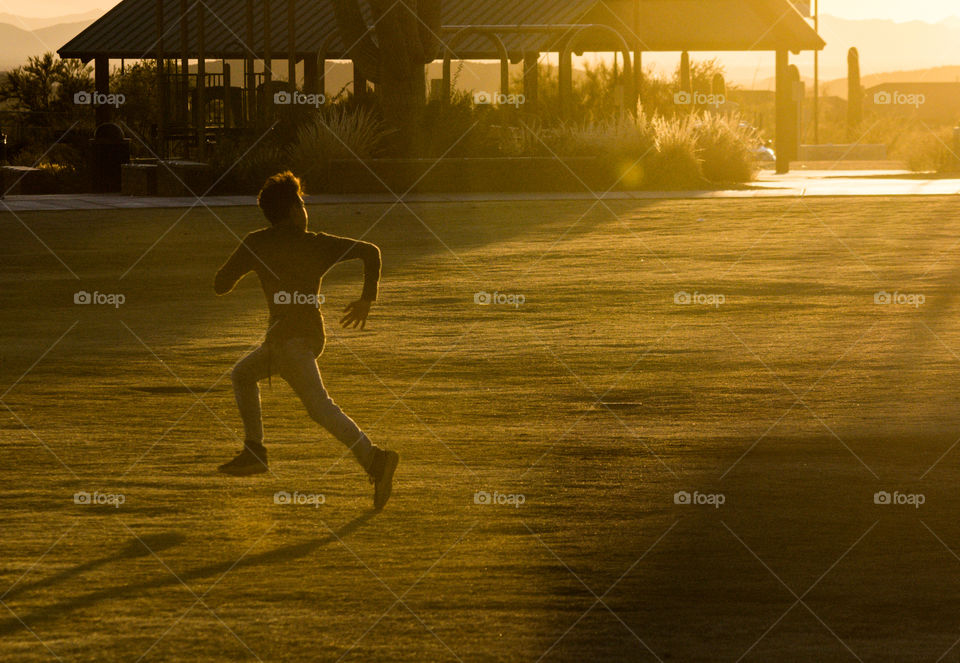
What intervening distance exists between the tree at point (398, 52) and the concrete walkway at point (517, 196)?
7.64 ft

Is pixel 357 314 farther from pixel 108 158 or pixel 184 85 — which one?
pixel 184 85

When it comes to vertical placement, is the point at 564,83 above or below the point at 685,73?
below

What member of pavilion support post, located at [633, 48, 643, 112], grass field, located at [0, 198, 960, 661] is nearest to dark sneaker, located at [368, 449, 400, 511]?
grass field, located at [0, 198, 960, 661]

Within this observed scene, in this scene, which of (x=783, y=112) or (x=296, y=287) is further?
(x=783, y=112)

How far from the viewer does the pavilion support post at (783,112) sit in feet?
126

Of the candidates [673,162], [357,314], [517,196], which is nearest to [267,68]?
[517,196]

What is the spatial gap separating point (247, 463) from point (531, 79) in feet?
93.9

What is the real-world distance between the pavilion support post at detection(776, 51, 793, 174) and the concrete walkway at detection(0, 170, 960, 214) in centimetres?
662

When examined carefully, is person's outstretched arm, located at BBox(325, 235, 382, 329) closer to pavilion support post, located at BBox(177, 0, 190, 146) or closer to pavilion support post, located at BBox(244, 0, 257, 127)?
pavilion support post, located at BBox(244, 0, 257, 127)

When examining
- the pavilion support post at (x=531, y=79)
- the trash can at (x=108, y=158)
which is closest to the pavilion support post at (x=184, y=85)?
the trash can at (x=108, y=158)

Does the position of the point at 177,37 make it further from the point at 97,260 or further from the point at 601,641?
the point at 601,641

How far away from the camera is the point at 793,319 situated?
519 inches

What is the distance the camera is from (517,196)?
2705 centimetres

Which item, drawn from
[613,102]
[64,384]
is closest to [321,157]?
[613,102]
